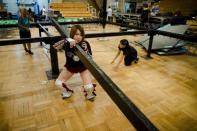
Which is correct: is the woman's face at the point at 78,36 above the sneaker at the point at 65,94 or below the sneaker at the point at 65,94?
above

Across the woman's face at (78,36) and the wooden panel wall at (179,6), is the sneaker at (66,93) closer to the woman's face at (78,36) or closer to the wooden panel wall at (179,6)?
the woman's face at (78,36)

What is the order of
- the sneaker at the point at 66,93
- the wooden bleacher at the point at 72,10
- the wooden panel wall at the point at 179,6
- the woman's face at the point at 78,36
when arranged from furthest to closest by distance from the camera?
the wooden panel wall at the point at 179,6, the wooden bleacher at the point at 72,10, the sneaker at the point at 66,93, the woman's face at the point at 78,36

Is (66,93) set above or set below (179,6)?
below

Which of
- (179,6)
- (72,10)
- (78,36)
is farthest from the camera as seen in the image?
(179,6)

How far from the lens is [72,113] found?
2121 millimetres

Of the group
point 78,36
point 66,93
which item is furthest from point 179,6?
point 66,93

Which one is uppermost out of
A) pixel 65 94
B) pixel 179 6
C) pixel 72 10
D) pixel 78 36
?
pixel 179 6

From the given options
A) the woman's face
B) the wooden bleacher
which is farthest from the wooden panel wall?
the woman's face

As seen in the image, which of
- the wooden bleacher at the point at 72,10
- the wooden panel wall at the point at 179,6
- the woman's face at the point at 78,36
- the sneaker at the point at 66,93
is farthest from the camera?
the wooden panel wall at the point at 179,6

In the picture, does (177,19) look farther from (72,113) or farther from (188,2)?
(72,113)

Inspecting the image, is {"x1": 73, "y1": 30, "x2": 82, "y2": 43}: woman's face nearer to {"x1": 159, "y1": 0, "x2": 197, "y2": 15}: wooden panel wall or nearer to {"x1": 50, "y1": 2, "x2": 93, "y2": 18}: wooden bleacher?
{"x1": 50, "y1": 2, "x2": 93, "y2": 18}: wooden bleacher

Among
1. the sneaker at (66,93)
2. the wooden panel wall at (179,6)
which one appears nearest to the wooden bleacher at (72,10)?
the wooden panel wall at (179,6)

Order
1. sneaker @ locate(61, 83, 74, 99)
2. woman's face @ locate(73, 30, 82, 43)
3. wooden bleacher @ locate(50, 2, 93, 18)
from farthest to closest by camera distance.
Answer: wooden bleacher @ locate(50, 2, 93, 18) → sneaker @ locate(61, 83, 74, 99) → woman's face @ locate(73, 30, 82, 43)

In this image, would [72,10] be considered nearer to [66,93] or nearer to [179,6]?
[179,6]
